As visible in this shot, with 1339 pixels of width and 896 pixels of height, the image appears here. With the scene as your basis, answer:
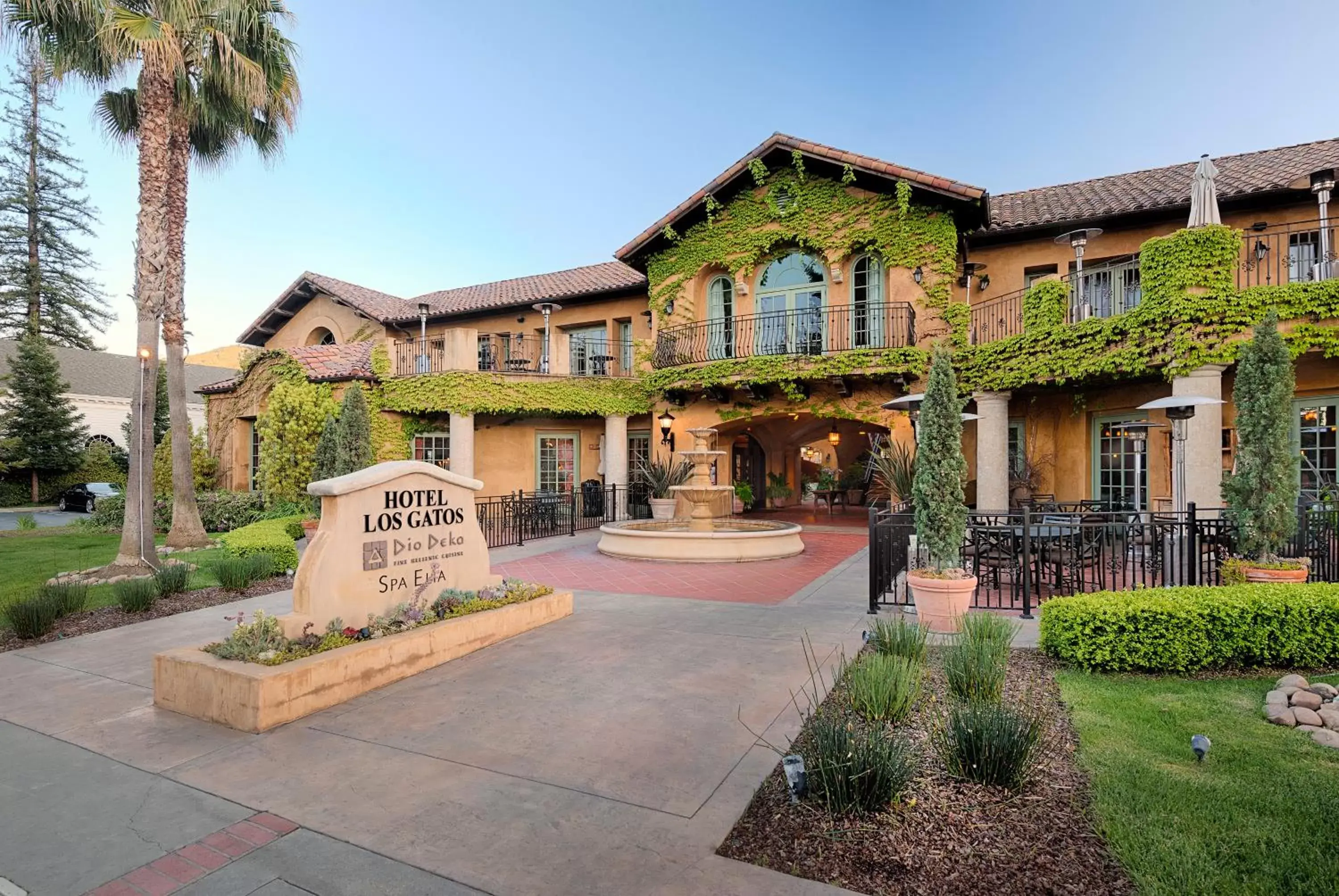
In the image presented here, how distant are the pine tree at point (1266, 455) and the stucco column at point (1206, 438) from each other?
3.80m

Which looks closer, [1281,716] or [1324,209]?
[1281,716]

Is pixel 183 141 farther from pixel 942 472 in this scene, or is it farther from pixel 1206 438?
pixel 1206 438

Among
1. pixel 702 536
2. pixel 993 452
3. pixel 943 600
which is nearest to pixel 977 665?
pixel 943 600

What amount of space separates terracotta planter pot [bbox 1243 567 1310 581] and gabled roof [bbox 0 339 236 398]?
42388mm

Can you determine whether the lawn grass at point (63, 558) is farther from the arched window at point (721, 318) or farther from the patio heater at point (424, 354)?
the arched window at point (721, 318)

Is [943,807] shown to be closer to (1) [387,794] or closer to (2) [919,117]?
(1) [387,794]

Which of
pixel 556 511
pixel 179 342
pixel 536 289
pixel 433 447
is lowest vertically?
pixel 556 511

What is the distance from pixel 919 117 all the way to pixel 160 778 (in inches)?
853

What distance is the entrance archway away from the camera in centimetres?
2078

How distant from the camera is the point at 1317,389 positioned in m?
11.5

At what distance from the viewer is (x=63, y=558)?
12141 mm

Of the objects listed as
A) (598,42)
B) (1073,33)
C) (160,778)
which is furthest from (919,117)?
(160,778)

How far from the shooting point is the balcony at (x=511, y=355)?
17859mm

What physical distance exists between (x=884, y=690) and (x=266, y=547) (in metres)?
9.72
